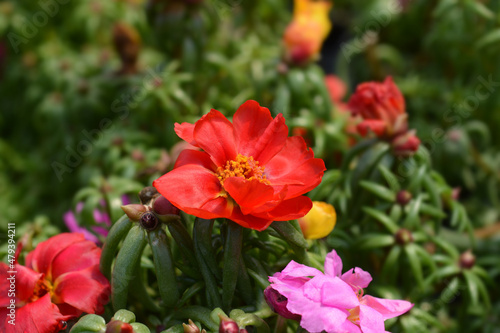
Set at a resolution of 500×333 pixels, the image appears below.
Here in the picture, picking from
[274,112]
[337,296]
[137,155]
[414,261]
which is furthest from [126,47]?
[337,296]

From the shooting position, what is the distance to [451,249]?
1153 millimetres

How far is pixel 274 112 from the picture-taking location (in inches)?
57.8

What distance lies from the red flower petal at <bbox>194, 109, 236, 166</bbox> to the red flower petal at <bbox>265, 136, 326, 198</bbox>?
8 centimetres

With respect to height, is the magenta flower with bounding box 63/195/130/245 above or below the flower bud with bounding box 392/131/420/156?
below

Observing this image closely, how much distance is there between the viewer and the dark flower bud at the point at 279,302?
71 centimetres

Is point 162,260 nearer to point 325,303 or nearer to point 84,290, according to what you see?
point 84,290

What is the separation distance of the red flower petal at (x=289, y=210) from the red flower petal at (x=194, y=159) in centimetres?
15

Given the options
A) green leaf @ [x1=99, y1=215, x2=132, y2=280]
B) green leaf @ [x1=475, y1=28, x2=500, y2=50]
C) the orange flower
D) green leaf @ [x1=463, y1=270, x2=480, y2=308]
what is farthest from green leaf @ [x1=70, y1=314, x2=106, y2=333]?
green leaf @ [x1=475, y1=28, x2=500, y2=50]

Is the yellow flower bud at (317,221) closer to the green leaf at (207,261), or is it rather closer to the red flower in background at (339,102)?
the green leaf at (207,261)

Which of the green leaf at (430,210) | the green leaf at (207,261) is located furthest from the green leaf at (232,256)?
the green leaf at (430,210)

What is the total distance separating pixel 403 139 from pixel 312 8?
680 mm

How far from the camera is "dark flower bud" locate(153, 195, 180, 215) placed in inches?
29.2

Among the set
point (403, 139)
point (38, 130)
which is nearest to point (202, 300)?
point (403, 139)

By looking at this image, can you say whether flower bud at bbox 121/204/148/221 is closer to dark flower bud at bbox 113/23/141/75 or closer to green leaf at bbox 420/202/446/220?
green leaf at bbox 420/202/446/220
